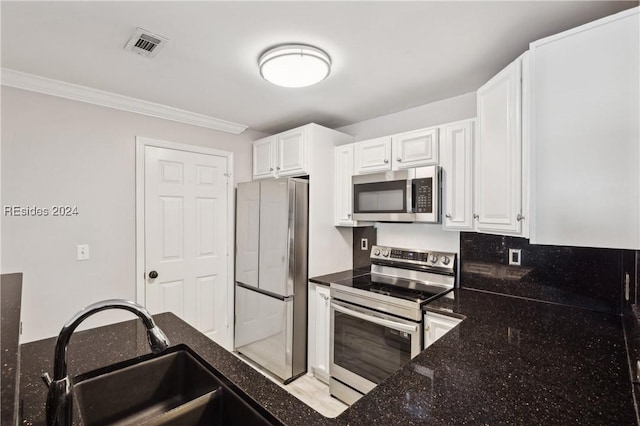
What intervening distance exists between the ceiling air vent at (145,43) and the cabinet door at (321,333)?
202 cm

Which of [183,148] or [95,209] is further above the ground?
[183,148]

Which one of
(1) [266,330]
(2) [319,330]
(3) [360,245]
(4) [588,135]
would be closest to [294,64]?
(4) [588,135]

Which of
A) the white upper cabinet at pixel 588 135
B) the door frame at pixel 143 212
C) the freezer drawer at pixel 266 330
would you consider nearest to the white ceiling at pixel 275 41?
the white upper cabinet at pixel 588 135

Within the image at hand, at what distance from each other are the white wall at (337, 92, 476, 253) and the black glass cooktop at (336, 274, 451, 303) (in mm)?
331

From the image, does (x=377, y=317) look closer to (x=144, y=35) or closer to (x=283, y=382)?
(x=283, y=382)

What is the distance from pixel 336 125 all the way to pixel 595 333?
2.54m

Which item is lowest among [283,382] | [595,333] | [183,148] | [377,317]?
[283,382]

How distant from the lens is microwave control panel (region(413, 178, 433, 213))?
7.00 feet

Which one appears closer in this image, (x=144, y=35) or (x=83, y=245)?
(x=144, y=35)

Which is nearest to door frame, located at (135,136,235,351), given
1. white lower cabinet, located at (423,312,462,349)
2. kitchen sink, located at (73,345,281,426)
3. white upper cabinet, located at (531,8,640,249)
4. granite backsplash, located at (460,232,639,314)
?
kitchen sink, located at (73,345,281,426)

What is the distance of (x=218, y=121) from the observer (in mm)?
2986

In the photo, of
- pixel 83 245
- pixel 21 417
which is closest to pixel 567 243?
pixel 21 417

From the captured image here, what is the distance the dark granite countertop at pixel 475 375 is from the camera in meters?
0.83

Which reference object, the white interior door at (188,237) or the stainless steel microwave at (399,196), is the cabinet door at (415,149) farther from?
the white interior door at (188,237)
